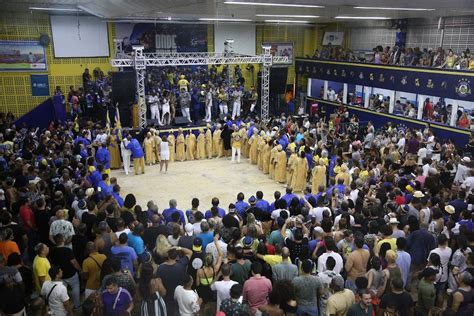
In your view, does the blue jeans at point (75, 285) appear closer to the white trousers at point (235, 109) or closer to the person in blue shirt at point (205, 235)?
the person in blue shirt at point (205, 235)

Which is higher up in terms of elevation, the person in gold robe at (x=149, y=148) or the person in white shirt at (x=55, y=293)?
the person in white shirt at (x=55, y=293)

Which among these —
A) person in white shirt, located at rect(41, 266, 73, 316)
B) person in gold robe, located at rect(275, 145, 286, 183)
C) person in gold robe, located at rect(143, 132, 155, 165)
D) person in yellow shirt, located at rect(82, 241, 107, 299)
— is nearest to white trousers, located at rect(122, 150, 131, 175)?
person in gold robe, located at rect(143, 132, 155, 165)

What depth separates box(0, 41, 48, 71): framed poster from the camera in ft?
62.2

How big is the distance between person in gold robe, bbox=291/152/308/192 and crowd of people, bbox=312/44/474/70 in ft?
25.0

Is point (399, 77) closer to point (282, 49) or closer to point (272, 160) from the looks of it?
point (272, 160)

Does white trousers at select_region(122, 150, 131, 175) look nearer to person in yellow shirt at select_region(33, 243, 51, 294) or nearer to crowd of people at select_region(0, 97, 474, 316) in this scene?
crowd of people at select_region(0, 97, 474, 316)

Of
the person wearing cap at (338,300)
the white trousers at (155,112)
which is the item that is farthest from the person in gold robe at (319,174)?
the white trousers at (155,112)

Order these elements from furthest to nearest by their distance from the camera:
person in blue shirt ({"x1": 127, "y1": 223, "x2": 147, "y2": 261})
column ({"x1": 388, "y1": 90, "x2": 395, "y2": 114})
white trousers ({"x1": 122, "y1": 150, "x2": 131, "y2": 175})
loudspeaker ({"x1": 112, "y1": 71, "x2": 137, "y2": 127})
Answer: column ({"x1": 388, "y1": 90, "x2": 395, "y2": 114})
loudspeaker ({"x1": 112, "y1": 71, "x2": 137, "y2": 127})
white trousers ({"x1": 122, "y1": 150, "x2": 131, "y2": 175})
person in blue shirt ({"x1": 127, "y1": 223, "x2": 147, "y2": 261})

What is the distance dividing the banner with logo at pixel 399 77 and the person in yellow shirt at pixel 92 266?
1388cm

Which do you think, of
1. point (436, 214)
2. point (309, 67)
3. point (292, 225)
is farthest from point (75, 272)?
point (309, 67)

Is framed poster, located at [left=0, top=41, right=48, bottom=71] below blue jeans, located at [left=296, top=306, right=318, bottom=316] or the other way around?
the other way around

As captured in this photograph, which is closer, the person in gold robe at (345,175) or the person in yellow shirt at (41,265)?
the person in yellow shirt at (41,265)

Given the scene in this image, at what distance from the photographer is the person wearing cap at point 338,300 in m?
4.66

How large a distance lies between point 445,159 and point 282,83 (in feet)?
37.5
